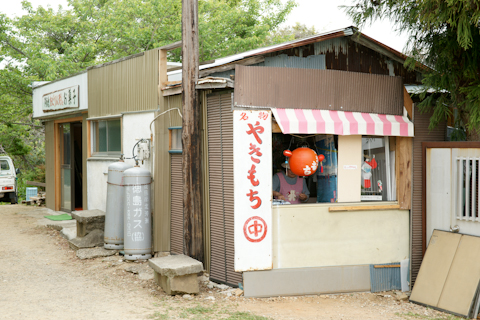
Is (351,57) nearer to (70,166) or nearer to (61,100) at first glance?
(61,100)

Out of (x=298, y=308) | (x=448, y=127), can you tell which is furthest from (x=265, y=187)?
(x=448, y=127)

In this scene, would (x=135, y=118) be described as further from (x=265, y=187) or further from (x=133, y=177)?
(x=265, y=187)

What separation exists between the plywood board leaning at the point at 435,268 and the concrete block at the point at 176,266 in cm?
325

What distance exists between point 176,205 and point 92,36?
17145 millimetres

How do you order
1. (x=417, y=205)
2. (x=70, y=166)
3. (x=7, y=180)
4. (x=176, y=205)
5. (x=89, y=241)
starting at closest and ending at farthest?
(x=417, y=205) → (x=176, y=205) → (x=89, y=241) → (x=70, y=166) → (x=7, y=180)

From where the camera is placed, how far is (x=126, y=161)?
381 inches

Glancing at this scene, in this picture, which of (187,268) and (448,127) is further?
(448,127)

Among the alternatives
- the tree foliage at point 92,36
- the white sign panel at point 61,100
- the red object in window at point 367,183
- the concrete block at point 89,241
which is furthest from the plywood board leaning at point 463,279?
the tree foliage at point 92,36

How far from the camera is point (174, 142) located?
8531mm

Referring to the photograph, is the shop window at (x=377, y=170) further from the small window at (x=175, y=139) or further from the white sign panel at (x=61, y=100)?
the white sign panel at (x=61, y=100)

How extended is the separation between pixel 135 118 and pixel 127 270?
3.15 m

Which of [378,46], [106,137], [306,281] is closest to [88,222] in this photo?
[106,137]

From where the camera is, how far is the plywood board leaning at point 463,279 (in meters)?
6.25

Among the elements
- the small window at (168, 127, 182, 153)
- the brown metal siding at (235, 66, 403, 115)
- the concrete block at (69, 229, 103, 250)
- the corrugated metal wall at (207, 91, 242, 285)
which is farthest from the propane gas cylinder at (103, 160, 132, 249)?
the brown metal siding at (235, 66, 403, 115)
